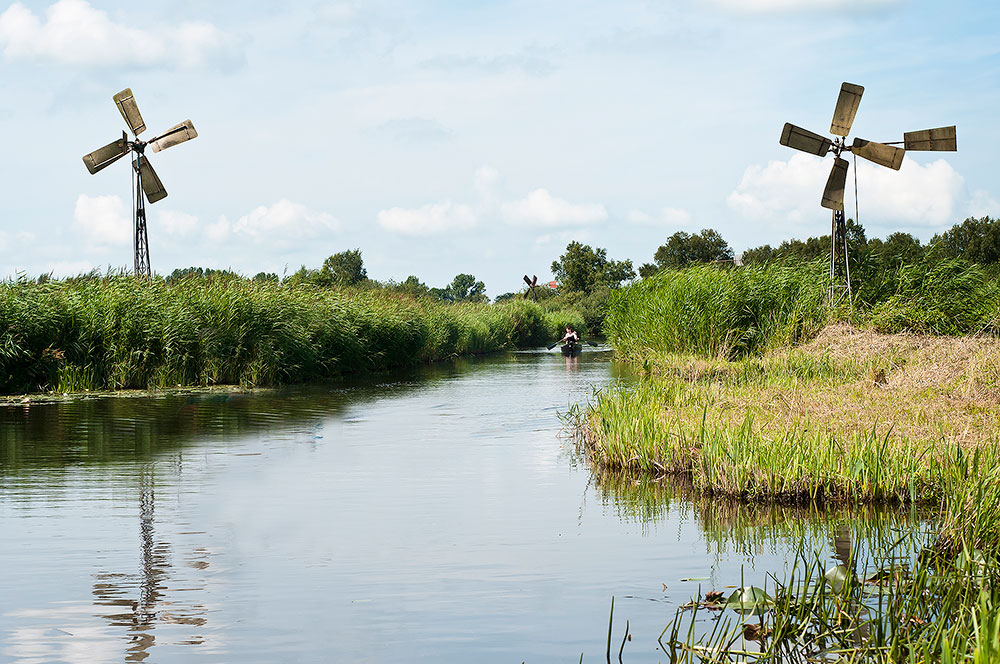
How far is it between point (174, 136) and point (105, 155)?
2101 millimetres

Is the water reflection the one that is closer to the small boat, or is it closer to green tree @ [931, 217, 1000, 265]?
the small boat

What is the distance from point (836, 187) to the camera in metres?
27.5

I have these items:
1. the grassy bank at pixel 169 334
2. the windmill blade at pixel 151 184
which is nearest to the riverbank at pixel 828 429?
the grassy bank at pixel 169 334

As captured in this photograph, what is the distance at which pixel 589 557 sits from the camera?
26.1ft

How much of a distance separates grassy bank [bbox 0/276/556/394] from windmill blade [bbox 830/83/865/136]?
1503cm

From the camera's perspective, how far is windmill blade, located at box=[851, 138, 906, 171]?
2658cm

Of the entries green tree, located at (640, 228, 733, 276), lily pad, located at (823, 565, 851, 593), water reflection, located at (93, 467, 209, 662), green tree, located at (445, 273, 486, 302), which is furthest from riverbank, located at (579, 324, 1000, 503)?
green tree, located at (445, 273, 486, 302)

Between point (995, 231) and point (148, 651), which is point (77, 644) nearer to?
point (148, 651)

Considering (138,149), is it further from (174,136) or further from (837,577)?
(837,577)

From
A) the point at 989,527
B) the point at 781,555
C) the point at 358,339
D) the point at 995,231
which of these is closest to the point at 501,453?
the point at 781,555

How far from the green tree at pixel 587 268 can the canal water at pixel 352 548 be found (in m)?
67.3

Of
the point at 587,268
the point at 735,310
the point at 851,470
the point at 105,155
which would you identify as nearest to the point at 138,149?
the point at 105,155

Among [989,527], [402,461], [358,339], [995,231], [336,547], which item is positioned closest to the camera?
[989,527]

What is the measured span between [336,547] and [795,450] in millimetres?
4443
